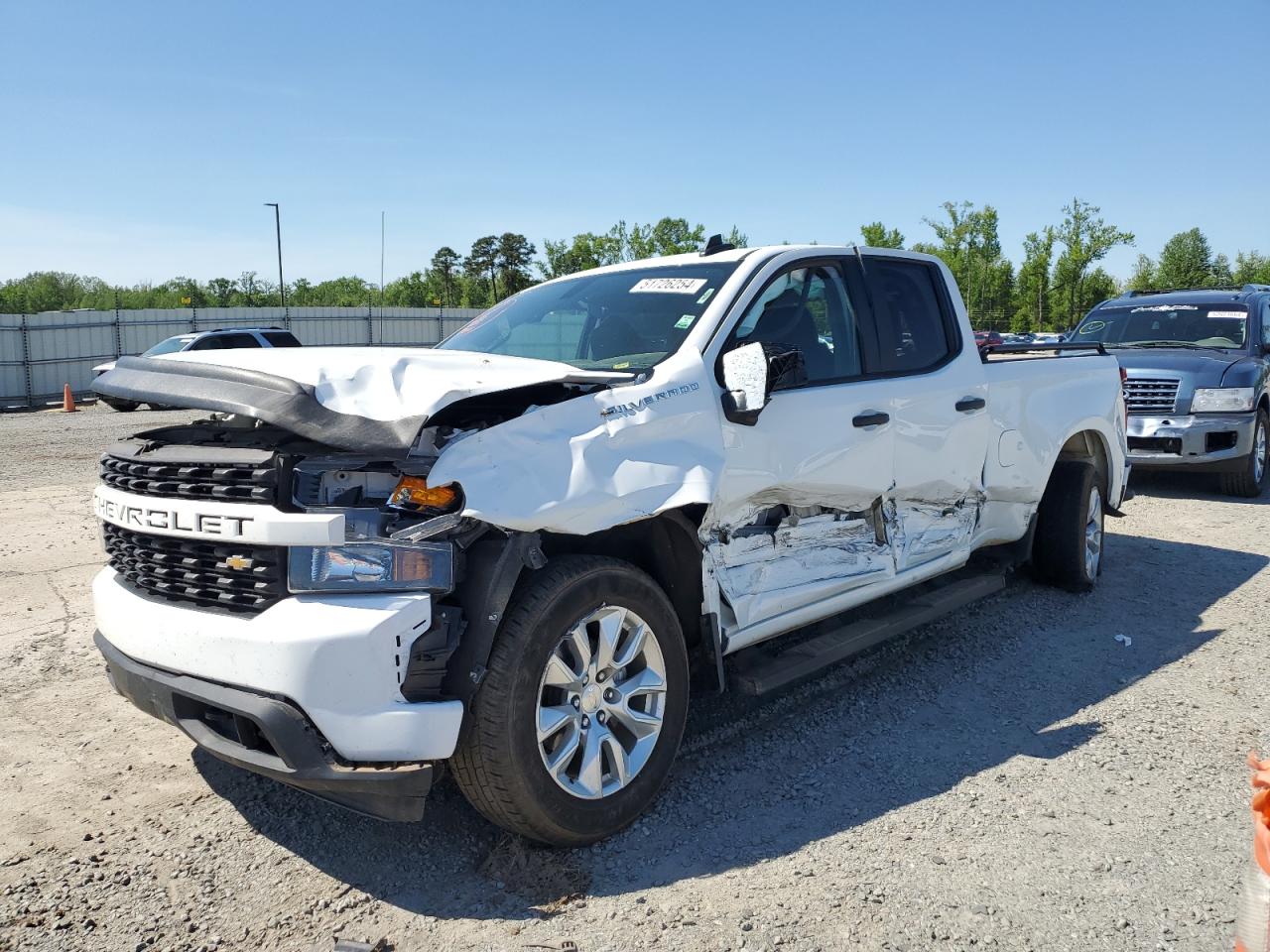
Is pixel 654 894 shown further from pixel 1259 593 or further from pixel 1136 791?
pixel 1259 593

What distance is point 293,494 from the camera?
2.97 metres

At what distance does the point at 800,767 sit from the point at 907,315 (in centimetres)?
238

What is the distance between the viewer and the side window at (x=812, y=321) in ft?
13.7

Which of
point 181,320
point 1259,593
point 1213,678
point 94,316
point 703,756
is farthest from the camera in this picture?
point 181,320

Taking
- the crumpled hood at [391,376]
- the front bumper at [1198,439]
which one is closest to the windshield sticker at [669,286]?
the crumpled hood at [391,376]

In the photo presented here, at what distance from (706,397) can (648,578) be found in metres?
0.71

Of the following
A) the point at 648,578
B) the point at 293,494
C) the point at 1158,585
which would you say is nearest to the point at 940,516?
the point at 648,578

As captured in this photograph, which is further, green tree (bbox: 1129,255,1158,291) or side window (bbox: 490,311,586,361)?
green tree (bbox: 1129,255,1158,291)

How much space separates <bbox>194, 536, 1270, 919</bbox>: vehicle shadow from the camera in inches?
125

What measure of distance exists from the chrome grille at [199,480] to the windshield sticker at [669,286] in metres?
1.99

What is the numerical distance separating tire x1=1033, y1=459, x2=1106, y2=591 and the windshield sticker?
3.16 metres

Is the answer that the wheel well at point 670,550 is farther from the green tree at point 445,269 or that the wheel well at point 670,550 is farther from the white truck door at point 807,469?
the green tree at point 445,269

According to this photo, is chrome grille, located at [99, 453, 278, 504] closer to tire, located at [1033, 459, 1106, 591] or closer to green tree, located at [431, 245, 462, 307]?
tire, located at [1033, 459, 1106, 591]

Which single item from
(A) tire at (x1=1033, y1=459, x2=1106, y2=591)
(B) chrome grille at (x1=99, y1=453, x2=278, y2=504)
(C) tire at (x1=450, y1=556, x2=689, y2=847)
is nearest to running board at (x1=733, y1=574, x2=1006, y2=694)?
(C) tire at (x1=450, y1=556, x2=689, y2=847)
